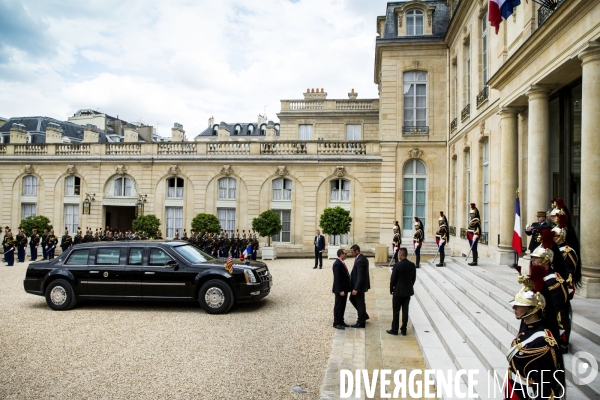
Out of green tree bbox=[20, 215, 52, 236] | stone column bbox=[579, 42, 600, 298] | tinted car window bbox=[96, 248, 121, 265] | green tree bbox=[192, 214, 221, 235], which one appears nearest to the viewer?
stone column bbox=[579, 42, 600, 298]

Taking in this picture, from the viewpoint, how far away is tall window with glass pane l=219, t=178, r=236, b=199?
2302 cm

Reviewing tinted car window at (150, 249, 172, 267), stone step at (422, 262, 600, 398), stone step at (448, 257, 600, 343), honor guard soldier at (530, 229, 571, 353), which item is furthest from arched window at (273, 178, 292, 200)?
honor guard soldier at (530, 229, 571, 353)

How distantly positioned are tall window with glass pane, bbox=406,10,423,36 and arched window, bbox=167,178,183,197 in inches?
548

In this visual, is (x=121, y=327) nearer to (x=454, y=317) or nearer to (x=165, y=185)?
(x=454, y=317)

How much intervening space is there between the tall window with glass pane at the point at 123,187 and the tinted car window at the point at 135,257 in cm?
1549

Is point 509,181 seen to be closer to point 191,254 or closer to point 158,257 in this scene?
point 191,254

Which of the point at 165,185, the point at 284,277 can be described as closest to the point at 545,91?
the point at 284,277

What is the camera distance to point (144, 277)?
373 inches

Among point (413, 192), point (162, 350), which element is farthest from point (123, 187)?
point (162, 350)

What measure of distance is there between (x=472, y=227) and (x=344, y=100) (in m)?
18.5

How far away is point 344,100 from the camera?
29.0m

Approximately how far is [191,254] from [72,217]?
704 inches

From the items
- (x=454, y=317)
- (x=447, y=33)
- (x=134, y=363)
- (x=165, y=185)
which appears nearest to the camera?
(x=134, y=363)

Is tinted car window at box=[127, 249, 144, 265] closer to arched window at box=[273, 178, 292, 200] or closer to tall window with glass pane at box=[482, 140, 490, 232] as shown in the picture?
tall window with glass pane at box=[482, 140, 490, 232]
